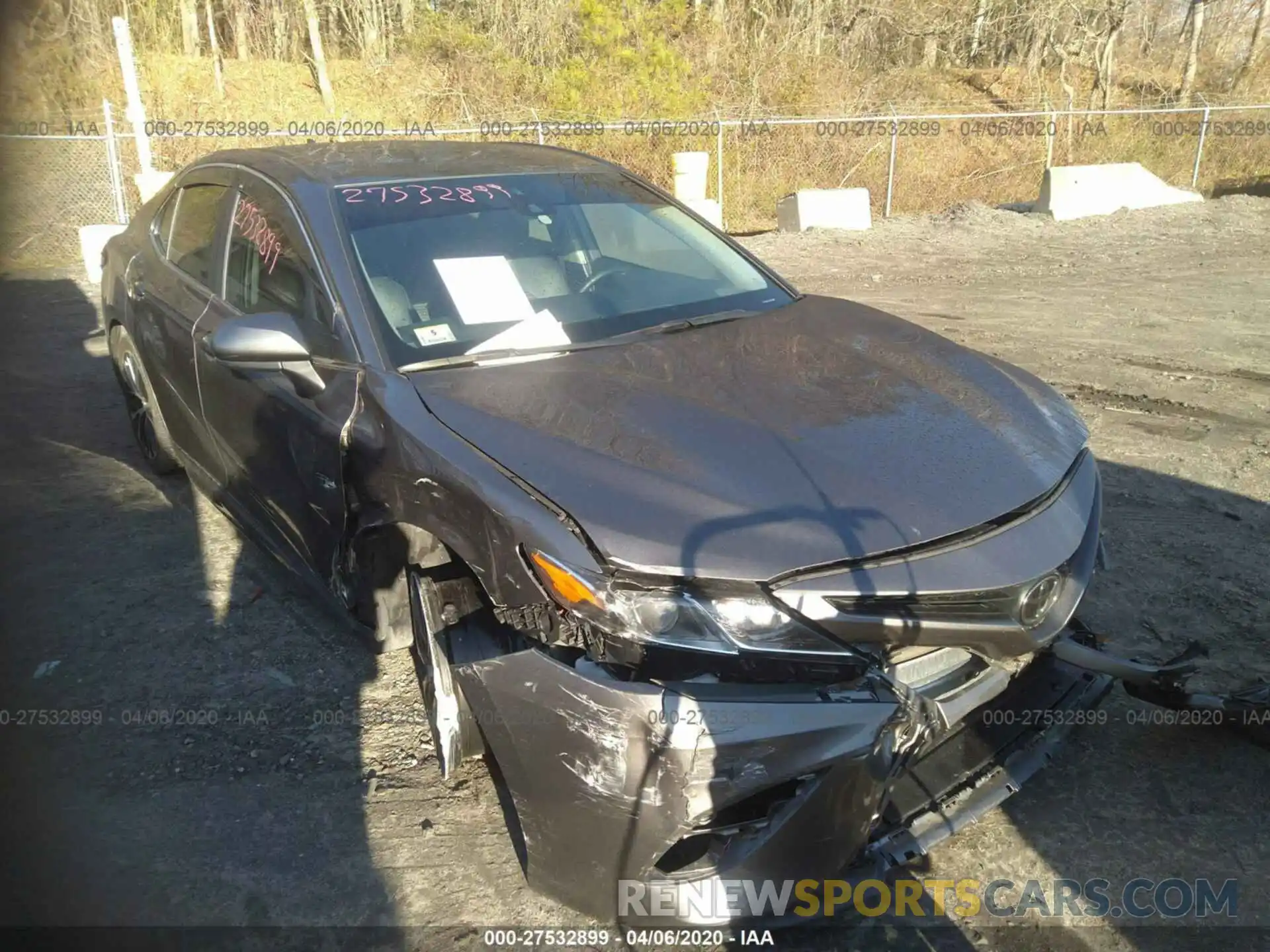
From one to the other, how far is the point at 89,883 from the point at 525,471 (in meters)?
1.66

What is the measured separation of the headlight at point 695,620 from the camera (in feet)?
6.61

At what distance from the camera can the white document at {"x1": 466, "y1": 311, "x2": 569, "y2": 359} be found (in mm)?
2980

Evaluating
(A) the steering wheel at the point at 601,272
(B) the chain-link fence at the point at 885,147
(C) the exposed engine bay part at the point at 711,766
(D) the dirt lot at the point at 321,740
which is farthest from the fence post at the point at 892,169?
(C) the exposed engine bay part at the point at 711,766

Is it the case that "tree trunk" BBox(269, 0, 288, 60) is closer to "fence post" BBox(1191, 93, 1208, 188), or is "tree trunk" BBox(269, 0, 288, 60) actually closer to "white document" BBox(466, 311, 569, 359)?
"fence post" BBox(1191, 93, 1208, 188)

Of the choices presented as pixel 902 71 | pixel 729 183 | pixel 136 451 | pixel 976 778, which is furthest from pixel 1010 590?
pixel 902 71

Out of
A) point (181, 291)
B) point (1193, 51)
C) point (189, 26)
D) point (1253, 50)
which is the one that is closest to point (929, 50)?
point (1193, 51)

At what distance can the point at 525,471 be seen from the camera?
90.0 inches

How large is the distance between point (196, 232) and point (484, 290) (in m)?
1.82

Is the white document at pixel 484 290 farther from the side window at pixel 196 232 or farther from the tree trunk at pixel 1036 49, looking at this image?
the tree trunk at pixel 1036 49

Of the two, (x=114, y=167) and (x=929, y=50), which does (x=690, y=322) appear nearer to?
(x=114, y=167)

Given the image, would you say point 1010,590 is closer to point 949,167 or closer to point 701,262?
point 701,262

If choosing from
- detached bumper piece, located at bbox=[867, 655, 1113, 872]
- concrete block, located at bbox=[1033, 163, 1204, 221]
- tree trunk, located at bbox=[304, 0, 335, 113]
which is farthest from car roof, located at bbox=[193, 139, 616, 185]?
tree trunk, located at bbox=[304, 0, 335, 113]

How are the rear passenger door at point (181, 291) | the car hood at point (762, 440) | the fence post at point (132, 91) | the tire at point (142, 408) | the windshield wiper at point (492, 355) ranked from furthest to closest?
the fence post at point (132, 91), the tire at point (142, 408), the rear passenger door at point (181, 291), the windshield wiper at point (492, 355), the car hood at point (762, 440)

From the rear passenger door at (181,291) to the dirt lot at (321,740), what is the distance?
0.66m
